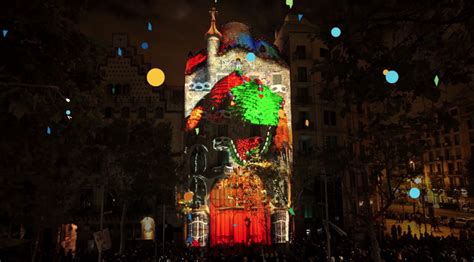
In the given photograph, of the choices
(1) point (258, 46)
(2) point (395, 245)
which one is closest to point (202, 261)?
(2) point (395, 245)

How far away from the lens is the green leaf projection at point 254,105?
30.8 m

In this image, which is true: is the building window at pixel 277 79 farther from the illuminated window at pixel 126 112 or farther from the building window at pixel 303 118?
the illuminated window at pixel 126 112

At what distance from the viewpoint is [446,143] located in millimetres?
64125

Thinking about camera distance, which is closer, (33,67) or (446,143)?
(33,67)

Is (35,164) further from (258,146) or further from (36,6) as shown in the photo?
(258,146)

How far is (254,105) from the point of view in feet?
101

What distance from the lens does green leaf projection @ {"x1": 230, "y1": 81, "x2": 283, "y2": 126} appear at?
30797mm

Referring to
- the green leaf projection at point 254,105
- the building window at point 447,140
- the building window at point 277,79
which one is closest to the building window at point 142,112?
the green leaf projection at point 254,105

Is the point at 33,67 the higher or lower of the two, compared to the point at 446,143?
lower

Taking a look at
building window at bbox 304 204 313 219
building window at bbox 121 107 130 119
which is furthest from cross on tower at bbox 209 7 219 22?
building window at bbox 304 204 313 219


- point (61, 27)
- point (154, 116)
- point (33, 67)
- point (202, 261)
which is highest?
point (154, 116)

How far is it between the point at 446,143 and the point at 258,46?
46656mm

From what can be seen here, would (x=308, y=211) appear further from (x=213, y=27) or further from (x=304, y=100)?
(x=213, y=27)

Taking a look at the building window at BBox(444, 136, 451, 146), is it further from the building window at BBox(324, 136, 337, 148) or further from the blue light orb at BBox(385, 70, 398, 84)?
the blue light orb at BBox(385, 70, 398, 84)
